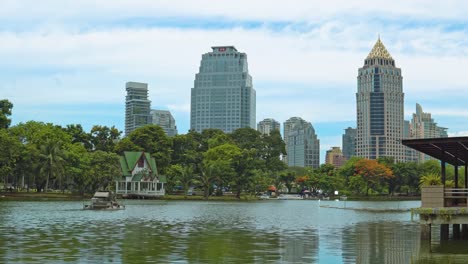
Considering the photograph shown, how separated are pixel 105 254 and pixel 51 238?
24.8 ft

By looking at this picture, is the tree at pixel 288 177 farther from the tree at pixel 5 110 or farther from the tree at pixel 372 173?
the tree at pixel 5 110

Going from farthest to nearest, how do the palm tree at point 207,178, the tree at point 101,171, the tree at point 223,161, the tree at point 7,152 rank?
the tree at point 223,161, the palm tree at point 207,178, the tree at point 101,171, the tree at point 7,152

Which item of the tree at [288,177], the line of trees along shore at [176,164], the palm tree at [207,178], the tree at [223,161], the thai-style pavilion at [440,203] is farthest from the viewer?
the tree at [288,177]

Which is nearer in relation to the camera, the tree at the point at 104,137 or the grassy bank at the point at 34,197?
the grassy bank at the point at 34,197

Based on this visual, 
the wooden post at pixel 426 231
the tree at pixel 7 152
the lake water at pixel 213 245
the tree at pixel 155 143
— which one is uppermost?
the tree at pixel 155 143

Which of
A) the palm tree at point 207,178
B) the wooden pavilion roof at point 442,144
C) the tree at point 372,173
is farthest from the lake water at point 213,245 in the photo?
the tree at point 372,173

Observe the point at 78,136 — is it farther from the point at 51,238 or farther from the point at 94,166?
the point at 51,238

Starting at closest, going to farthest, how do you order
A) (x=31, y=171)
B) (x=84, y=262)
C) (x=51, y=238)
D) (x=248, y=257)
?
1. (x=84, y=262)
2. (x=248, y=257)
3. (x=51, y=238)
4. (x=31, y=171)

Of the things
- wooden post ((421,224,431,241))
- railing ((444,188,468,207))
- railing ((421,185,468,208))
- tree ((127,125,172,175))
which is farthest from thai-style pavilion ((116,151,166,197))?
railing ((421,185,468,208))

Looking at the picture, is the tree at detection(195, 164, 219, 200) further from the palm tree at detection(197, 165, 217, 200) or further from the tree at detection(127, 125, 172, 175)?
the tree at detection(127, 125, 172, 175)

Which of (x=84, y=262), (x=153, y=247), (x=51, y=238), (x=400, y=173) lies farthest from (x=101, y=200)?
(x=400, y=173)

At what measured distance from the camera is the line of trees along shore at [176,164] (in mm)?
101688

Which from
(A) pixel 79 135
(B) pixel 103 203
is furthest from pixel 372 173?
(B) pixel 103 203

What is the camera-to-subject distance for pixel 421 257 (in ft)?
79.2
